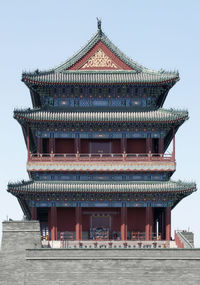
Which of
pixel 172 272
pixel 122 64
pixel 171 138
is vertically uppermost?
pixel 122 64

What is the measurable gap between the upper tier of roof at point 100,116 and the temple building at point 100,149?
0.07 meters

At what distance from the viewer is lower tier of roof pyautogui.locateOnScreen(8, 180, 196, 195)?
55.6 meters

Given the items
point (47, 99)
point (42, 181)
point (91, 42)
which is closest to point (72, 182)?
point (42, 181)

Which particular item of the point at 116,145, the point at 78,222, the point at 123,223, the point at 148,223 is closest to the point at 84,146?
the point at 116,145

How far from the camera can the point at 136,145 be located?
59031 mm

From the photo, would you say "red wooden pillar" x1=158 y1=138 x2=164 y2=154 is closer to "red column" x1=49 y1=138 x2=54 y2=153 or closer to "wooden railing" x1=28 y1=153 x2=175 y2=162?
"wooden railing" x1=28 y1=153 x2=175 y2=162

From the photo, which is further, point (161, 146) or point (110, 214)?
point (161, 146)

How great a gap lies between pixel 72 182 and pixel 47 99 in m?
6.97

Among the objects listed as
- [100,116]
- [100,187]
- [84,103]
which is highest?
[84,103]

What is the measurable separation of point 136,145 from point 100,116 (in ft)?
12.2

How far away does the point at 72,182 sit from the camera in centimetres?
5688

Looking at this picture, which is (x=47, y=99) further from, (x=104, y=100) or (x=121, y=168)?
(x=121, y=168)

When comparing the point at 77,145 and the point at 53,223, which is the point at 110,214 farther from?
the point at 77,145

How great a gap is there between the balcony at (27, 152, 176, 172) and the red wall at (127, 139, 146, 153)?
1329 millimetres
